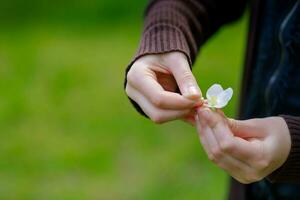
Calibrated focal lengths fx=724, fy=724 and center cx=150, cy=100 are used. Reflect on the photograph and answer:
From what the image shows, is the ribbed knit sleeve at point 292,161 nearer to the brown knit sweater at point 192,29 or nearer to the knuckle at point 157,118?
the brown knit sweater at point 192,29

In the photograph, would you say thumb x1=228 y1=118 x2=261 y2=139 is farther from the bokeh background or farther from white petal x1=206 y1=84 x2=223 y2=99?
the bokeh background

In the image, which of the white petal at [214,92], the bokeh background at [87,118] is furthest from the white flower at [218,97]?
the bokeh background at [87,118]

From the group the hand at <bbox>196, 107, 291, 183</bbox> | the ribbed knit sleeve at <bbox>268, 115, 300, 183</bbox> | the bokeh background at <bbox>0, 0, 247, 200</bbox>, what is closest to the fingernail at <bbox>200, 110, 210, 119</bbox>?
the hand at <bbox>196, 107, 291, 183</bbox>

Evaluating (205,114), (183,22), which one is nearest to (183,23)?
(183,22)

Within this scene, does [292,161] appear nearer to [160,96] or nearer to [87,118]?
[160,96]

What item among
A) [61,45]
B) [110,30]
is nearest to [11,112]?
[61,45]

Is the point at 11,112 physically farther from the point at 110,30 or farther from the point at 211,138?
the point at 211,138
